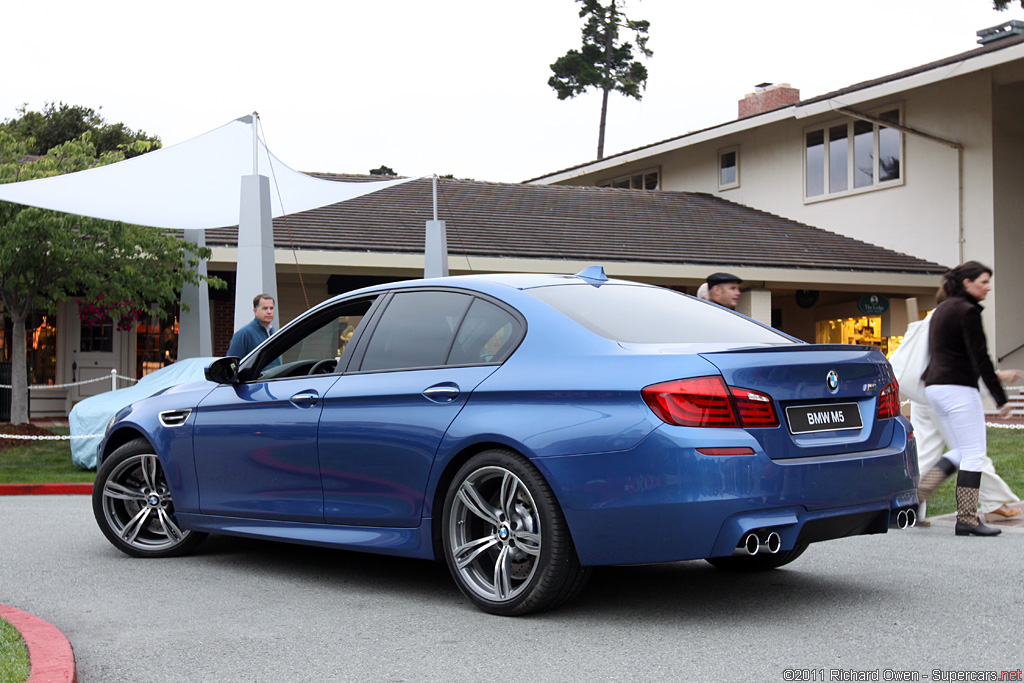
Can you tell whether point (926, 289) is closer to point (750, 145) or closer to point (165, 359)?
point (750, 145)

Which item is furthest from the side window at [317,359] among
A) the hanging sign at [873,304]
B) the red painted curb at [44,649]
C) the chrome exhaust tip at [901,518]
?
the hanging sign at [873,304]

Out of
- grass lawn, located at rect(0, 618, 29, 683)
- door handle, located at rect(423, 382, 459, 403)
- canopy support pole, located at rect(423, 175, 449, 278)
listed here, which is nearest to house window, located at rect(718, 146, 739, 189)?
canopy support pole, located at rect(423, 175, 449, 278)

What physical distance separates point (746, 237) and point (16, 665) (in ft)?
69.7

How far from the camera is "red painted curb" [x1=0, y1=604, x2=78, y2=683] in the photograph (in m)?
3.92

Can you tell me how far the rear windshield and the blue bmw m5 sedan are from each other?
17 millimetres

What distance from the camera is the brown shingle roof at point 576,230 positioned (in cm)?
2012

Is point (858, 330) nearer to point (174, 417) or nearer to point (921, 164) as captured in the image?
point (921, 164)

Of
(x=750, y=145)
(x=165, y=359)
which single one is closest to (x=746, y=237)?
(x=750, y=145)

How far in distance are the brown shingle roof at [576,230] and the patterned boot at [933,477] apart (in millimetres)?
12586

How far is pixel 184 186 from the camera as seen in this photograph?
14.0 metres

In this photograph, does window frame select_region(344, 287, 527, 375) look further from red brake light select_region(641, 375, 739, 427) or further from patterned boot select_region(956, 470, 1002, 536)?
patterned boot select_region(956, 470, 1002, 536)

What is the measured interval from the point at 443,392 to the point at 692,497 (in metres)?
1.35

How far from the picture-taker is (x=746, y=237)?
23875mm

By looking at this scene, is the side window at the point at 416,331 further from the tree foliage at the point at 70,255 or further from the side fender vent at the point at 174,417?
the tree foliage at the point at 70,255
